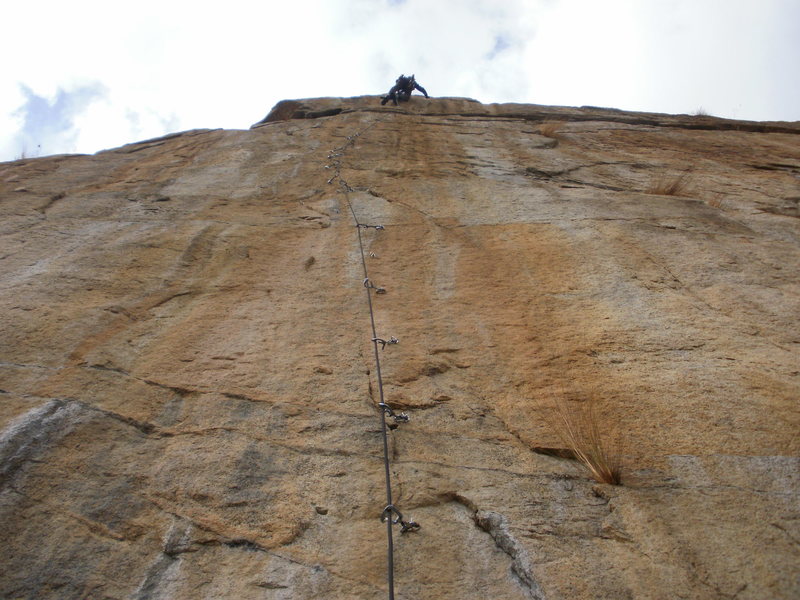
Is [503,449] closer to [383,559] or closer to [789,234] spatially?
[383,559]

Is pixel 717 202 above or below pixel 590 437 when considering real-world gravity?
above

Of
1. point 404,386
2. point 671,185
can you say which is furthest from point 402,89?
point 404,386

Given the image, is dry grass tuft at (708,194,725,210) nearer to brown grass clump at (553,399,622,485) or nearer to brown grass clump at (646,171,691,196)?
brown grass clump at (646,171,691,196)

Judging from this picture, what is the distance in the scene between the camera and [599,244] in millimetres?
3912

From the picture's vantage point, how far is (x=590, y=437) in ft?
7.76

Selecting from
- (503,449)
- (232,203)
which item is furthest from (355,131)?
(503,449)

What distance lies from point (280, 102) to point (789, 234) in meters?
7.19

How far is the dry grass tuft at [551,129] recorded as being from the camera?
6715 millimetres

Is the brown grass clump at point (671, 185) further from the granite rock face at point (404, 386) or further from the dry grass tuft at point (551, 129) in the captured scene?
the dry grass tuft at point (551, 129)

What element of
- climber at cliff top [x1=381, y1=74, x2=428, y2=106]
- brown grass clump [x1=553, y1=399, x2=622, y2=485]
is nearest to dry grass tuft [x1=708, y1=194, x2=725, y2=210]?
brown grass clump [x1=553, y1=399, x2=622, y2=485]

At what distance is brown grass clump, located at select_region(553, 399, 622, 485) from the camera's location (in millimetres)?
2213

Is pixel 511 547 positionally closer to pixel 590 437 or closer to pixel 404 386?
pixel 590 437

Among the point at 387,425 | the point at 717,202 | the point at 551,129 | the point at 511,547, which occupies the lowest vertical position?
the point at 511,547

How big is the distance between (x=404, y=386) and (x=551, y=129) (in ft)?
16.5
